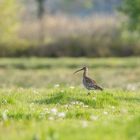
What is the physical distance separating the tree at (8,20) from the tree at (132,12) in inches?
354

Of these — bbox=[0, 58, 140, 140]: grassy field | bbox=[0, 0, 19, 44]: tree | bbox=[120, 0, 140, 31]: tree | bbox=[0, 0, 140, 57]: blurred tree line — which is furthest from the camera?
bbox=[0, 0, 19, 44]: tree

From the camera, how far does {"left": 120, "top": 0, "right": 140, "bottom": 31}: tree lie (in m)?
40.6

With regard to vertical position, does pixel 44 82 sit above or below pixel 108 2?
below

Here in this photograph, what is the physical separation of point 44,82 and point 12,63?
322 inches

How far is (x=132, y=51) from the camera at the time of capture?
4297 centimetres

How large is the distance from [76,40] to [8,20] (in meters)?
6.81

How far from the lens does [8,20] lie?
156ft

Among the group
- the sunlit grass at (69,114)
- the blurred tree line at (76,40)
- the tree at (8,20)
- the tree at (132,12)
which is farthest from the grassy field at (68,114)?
Answer: the tree at (8,20)

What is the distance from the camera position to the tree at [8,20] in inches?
1825

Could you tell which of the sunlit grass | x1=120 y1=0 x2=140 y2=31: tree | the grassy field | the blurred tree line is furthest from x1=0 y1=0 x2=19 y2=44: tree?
the sunlit grass

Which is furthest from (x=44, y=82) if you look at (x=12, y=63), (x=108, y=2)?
(x=108, y=2)

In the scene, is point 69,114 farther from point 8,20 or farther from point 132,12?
point 8,20

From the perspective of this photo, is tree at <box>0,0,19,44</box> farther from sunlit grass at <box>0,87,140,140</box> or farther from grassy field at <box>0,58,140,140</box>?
sunlit grass at <box>0,87,140,140</box>

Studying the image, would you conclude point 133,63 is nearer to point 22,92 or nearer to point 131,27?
point 131,27
